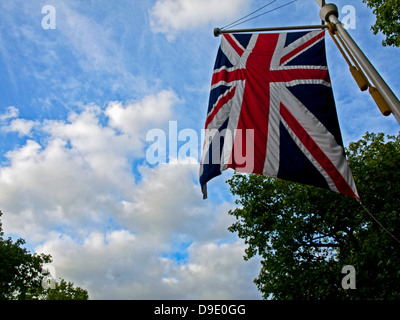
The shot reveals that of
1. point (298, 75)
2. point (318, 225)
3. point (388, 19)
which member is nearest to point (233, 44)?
point (298, 75)

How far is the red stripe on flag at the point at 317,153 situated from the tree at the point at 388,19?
35.1 feet

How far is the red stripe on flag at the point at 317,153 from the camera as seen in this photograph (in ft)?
18.5

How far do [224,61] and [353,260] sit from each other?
11.5 m

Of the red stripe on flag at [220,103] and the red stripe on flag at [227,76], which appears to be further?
the red stripe on flag at [227,76]

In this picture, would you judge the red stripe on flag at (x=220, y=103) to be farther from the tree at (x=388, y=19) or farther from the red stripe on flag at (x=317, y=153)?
the tree at (x=388, y=19)

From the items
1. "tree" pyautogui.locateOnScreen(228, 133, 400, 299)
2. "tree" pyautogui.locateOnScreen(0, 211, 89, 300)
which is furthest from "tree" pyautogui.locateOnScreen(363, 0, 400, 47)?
"tree" pyautogui.locateOnScreen(0, 211, 89, 300)

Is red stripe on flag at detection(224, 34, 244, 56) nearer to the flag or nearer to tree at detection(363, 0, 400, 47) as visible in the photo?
the flag

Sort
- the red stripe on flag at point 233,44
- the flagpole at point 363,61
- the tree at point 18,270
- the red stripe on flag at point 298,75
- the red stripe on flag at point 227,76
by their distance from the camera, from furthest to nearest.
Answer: the tree at point 18,270
the red stripe on flag at point 233,44
the red stripe on flag at point 227,76
the red stripe on flag at point 298,75
the flagpole at point 363,61

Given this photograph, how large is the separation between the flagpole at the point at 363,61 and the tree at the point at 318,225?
979 cm

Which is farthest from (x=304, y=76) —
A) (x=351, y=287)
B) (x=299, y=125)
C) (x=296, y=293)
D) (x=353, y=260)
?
(x=296, y=293)

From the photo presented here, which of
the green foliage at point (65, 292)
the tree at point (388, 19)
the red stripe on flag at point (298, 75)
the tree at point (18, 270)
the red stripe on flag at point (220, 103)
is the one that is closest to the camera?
the red stripe on flag at point (298, 75)

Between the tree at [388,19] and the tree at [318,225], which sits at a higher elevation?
the tree at [388,19]

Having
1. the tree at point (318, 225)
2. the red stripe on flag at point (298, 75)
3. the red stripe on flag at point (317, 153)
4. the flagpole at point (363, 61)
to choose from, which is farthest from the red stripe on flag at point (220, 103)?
the tree at point (318, 225)

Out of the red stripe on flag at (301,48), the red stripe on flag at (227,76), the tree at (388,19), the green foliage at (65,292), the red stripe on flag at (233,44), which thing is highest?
the tree at (388,19)
